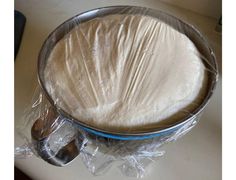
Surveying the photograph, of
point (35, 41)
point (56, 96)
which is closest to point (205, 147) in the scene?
point (56, 96)

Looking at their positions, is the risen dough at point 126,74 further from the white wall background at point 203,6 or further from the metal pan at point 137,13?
the white wall background at point 203,6

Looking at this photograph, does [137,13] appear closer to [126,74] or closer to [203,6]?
[126,74]

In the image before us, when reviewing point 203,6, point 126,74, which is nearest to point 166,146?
point 126,74

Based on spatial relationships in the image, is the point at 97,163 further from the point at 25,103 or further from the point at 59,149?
the point at 25,103

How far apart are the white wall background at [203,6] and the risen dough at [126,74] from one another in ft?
0.88

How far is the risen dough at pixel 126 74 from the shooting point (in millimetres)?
395

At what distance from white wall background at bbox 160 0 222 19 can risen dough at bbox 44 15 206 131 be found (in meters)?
0.27

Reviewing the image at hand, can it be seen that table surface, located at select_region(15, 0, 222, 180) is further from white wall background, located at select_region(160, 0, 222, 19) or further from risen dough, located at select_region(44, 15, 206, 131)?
risen dough, located at select_region(44, 15, 206, 131)

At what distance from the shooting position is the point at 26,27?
27.3 inches

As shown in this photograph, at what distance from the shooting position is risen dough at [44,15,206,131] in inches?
15.5

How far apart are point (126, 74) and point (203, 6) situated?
1.23 feet

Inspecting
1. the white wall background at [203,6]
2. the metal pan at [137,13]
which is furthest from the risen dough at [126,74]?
the white wall background at [203,6]

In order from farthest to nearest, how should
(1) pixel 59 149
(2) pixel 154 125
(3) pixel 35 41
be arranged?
(3) pixel 35 41 < (1) pixel 59 149 < (2) pixel 154 125

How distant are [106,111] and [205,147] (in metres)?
0.23
